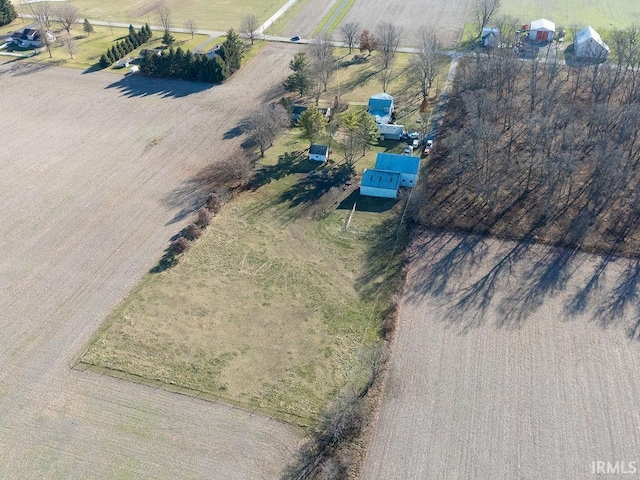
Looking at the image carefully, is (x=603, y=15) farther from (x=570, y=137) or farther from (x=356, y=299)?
(x=356, y=299)

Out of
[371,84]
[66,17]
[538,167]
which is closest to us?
[538,167]

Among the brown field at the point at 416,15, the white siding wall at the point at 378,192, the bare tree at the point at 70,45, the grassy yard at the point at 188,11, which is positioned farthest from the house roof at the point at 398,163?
the bare tree at the point at 70,45

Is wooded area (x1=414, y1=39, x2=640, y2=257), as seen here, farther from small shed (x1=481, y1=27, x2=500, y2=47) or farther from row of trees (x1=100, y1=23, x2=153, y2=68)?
row of trees (x1=100, y1=23, x2=153, y2=68)

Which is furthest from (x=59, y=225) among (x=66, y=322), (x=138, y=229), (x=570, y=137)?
(x=570, y=137)

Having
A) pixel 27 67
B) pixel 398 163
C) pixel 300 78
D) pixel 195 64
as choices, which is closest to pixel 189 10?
pixel 27 67

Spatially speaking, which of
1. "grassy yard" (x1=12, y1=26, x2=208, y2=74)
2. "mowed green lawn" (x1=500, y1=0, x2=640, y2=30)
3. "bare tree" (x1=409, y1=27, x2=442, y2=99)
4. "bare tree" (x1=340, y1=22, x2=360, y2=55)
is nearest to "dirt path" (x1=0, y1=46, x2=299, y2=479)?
"grassy yard" (x1=12, y1=26, x2=208, y2=74)

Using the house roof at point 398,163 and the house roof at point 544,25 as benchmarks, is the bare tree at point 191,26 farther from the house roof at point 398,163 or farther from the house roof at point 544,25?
the house roof at point 544,25

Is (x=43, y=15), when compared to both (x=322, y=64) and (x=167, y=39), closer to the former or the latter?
(x=167, y=39)
